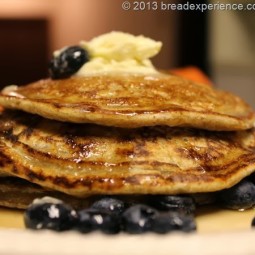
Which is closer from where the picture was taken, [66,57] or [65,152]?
[65,152]

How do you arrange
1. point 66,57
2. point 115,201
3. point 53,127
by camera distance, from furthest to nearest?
point 66,57 < point 53,127 < point 115,201

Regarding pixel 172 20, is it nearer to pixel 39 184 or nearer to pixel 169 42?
pixel 169 42

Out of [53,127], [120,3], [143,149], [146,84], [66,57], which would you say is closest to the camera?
[143,149]

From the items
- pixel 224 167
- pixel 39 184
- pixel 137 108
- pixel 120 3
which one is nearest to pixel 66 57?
pixel 137 108

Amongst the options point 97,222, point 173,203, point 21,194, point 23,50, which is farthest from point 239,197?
point 23,50

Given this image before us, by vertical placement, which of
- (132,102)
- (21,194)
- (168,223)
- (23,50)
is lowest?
(23,50)

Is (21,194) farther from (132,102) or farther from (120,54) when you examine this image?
(120,54)

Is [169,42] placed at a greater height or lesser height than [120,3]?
lesser
